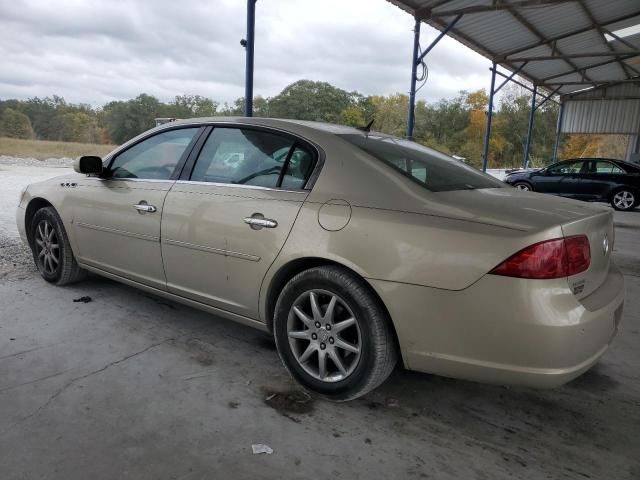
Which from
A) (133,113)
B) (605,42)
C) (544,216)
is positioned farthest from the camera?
(133,113)

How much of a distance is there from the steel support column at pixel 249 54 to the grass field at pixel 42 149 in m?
25.0

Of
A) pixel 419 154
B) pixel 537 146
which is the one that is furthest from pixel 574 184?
pixel 537 146

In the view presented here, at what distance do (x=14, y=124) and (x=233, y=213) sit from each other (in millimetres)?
44228

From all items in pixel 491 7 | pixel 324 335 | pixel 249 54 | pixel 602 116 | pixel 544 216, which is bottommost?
pixel 324 335

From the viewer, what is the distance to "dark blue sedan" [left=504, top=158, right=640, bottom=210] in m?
12.4

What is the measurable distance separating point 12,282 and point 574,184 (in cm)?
1294

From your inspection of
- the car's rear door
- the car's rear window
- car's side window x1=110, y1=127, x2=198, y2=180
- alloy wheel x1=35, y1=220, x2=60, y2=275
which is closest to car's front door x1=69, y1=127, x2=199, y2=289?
car's side window x1=110, y1=127, x2=198, y2=180

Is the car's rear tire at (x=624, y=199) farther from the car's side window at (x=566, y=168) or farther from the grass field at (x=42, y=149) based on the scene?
the grass field at (x=42, y=149)

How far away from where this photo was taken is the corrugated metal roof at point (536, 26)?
36.6 ft

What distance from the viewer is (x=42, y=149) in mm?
32531

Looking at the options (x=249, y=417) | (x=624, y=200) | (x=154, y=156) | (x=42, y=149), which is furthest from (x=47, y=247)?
(x=42, y=149)

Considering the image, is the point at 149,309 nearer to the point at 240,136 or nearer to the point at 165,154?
the point at 165,154

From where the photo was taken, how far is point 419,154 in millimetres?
2920

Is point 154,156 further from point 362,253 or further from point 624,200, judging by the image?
point 624,200
